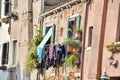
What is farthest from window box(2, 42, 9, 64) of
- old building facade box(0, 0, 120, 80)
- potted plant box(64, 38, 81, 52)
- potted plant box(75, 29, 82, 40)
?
potted plant box(75, 29, 82, 40)

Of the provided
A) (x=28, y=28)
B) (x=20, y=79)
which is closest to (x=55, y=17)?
(x=28, y=28)

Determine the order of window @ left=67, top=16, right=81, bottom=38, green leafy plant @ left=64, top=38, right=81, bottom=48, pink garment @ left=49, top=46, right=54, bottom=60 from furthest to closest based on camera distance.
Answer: pink garment @ left=49, top=46, right=54, bottom=60, window @ left=67, top=16, right=81, bottom=38, green leafy plant @ left=64, top=38, right=81, bottom=48

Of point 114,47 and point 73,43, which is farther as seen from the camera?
point 73,43

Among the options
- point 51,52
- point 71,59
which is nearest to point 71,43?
point 71,59

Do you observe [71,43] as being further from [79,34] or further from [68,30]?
[68,30]

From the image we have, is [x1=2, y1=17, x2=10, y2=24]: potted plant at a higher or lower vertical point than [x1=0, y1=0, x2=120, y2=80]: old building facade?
higher

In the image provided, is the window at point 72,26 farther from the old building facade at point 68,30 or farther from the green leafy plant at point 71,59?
the green leafy plant at point 71,59

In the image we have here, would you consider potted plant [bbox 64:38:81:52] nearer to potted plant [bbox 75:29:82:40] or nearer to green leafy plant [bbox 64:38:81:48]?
green leafy plant [bbox 64:38:81:48]

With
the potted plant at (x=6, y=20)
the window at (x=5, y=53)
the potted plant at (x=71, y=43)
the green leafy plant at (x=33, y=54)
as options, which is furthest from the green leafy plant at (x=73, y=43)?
the window at (x=5, y=53)

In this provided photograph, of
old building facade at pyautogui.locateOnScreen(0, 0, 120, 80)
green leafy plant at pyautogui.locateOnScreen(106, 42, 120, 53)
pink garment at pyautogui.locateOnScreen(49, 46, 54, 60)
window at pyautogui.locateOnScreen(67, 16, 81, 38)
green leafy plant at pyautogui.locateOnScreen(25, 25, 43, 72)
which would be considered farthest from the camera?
green leafy plant at pyautogui.locateOnScreen(25, 25, 43, 72)

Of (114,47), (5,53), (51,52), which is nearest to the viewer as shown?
(114,47)

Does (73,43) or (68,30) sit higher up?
(68,30)

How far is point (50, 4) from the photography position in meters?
29.8

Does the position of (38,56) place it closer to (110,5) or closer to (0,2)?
(110,5)
